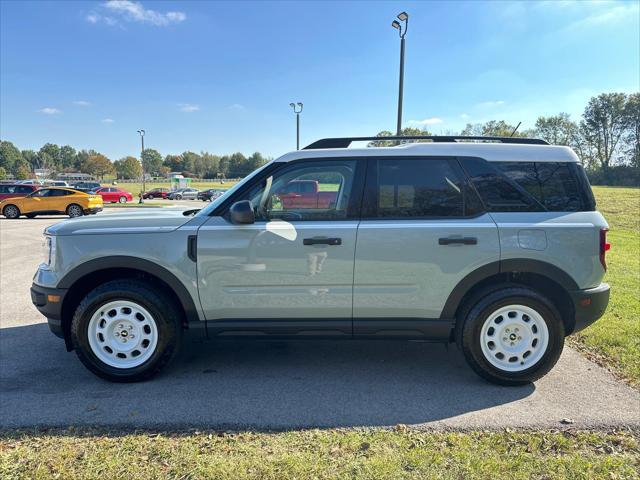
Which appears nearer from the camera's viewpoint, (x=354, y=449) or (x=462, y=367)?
(x=354, y=449)

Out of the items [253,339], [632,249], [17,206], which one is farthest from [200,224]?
[17,206]

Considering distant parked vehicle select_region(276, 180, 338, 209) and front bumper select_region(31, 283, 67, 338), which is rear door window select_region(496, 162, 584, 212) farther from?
front bumper select_region(31, 283, 67, 338)

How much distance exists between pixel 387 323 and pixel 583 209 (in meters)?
1.87

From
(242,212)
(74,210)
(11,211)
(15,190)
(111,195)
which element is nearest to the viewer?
(242,212)

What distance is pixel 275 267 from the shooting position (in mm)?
3455

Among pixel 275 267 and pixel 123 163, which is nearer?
pixel 275 267

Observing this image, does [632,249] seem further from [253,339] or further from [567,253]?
[253,339]

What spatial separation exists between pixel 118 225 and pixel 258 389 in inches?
71.1

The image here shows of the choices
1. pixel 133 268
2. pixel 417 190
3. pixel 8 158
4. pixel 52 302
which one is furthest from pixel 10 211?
pixel 8 158

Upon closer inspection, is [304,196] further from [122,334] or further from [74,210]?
[74,210]

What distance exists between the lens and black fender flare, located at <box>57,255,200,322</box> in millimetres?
3500

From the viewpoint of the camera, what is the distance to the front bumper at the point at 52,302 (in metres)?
3.55

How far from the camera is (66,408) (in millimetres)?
3199

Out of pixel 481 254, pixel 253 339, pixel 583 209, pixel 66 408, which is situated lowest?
pixel 66 408
